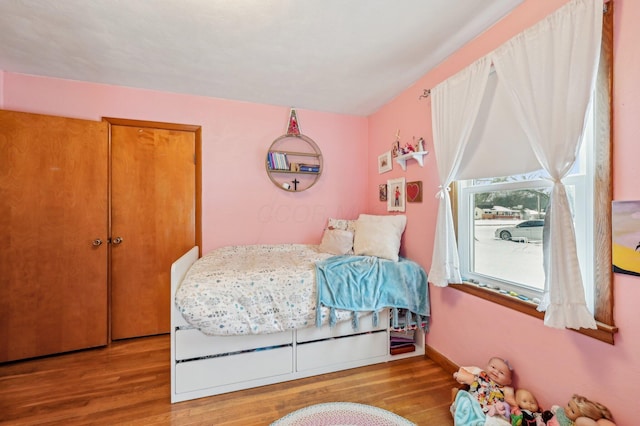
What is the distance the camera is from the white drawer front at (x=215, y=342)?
5.64 feet

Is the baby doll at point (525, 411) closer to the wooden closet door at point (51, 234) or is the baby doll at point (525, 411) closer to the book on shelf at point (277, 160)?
the book on shelf at point (277, 160)

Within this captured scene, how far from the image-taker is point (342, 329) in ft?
6.71

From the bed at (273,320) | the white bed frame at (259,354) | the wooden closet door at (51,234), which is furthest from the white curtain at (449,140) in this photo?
the wooden closet door at (51,234)

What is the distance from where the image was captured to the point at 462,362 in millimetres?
1917

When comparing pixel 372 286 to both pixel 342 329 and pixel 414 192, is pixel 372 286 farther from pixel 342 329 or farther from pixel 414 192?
pixel 414 192

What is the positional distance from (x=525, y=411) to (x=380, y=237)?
1391mm

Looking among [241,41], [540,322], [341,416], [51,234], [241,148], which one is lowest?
[341,416]

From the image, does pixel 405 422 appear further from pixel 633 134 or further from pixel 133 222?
pixel 133 222

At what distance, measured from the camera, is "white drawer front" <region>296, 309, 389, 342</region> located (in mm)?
1958

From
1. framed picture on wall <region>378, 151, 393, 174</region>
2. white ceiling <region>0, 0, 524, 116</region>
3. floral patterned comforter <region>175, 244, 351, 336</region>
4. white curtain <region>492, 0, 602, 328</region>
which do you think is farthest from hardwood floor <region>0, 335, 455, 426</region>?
white ceiling <region>0, 0, 524, 116</region>

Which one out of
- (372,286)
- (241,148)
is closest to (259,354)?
(372,286)

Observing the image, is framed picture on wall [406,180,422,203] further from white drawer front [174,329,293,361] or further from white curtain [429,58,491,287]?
white drawer front [174,329,293,361]

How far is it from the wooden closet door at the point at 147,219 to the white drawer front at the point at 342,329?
1.55 m

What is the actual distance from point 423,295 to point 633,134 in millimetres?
1523
